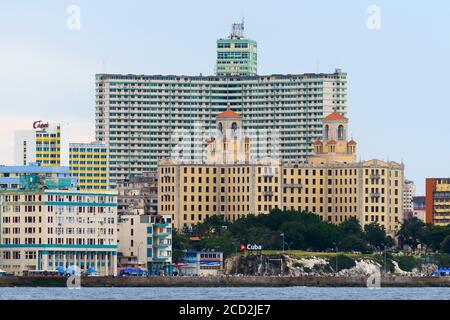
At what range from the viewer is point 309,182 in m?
194

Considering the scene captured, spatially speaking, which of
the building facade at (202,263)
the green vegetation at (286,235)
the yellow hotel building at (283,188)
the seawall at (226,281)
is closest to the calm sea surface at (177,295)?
the seawall at (226,281)

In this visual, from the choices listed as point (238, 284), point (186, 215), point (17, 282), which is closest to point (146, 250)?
point (238, 284)

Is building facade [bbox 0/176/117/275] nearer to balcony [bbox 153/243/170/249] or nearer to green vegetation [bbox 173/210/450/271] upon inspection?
balcony [bbox 153/243/170/249]

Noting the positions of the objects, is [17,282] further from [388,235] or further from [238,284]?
[388,235]

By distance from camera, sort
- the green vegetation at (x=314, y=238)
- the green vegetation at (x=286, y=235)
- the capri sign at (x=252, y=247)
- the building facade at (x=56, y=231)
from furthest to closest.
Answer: the green vegetation at (x=286, y=235) < the green vegetation at (x=314, y=238) < the capri sign at (x=252, y=247) < the building facade at (x=56, y=231)

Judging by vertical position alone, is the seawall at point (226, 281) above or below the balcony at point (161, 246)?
below

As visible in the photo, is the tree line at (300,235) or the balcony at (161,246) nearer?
the balcony at (161,246)

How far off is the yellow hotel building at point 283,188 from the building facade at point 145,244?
3453cm

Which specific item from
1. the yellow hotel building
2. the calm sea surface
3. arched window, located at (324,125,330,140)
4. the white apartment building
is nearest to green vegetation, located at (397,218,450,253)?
the yellow hotel building

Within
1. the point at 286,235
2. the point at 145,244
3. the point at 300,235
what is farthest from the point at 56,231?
the point at 300,235

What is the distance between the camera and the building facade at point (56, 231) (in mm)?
139625

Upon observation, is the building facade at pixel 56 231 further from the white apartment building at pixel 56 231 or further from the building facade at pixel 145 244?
the building facade at pixel 145 244

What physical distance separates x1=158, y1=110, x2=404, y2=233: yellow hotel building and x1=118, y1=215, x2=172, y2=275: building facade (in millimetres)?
34529
